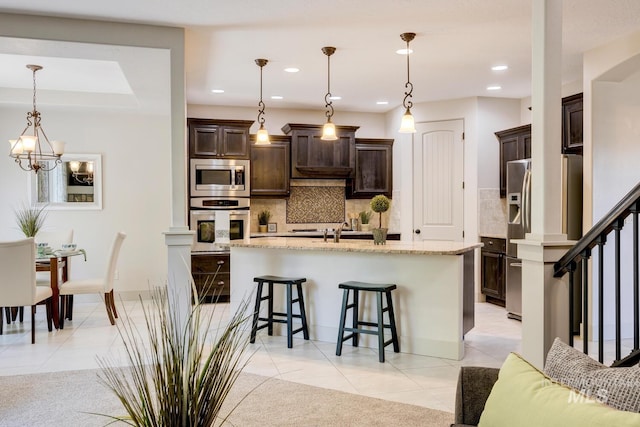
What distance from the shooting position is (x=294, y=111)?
7672 mm

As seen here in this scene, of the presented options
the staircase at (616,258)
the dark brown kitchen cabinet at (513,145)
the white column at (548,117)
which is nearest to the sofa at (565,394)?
the staircase at (616,258)

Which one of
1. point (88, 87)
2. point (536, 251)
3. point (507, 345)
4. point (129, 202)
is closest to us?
point (536, 251)

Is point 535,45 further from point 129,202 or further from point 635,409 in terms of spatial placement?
point 129,202

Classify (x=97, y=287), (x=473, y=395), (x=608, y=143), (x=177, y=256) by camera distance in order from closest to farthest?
(x=473, y=395)
(x=177, y=256)
(x=608, y=143)
(x=97, y=287)

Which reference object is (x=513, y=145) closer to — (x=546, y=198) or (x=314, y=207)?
(x=314, y=207)

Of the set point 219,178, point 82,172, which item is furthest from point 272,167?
point 82,172

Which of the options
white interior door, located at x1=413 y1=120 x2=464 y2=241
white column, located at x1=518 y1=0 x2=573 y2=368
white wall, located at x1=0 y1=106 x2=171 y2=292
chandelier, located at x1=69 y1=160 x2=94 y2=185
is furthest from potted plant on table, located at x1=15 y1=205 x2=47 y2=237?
white column, located at x1=518 y1=0 x2=573 y2=368

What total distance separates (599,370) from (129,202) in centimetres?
645

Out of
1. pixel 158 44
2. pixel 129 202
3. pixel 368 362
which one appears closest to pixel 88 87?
pixel 129 202

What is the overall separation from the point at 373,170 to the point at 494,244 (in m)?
2.11

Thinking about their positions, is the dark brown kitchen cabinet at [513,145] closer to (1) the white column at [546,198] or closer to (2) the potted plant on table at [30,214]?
(1) the white column at [546,198]

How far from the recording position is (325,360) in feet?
13.8

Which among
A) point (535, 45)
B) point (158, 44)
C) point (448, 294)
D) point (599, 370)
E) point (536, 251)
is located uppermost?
point (158, 44)

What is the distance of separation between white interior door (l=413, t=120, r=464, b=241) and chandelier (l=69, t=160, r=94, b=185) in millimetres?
4379
